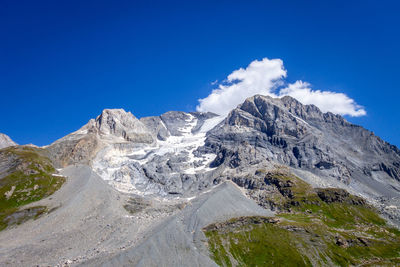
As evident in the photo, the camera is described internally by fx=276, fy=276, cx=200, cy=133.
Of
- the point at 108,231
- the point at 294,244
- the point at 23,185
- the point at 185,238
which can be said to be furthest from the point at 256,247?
the point at 23,185

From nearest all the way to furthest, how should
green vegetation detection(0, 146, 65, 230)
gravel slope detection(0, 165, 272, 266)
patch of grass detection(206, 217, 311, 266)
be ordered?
gravel slope detection(0, 165, 272, 266) < patch of grass detection(206, 217, 311, 266) < green vegetation detection(0, 146, 65, 230)

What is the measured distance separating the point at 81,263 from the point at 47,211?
65.3 meters

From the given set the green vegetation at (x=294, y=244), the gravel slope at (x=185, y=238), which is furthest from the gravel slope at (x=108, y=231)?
the green vegetation at (x=294, y=244)

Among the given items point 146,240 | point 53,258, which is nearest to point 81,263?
point 53,258

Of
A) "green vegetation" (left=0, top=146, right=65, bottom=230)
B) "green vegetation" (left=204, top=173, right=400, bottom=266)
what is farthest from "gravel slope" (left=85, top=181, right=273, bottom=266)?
"green vegetation" (left=0, top=146, right=65, bottom=230)

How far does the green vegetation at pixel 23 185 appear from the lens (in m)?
138

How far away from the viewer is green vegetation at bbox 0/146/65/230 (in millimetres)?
138125

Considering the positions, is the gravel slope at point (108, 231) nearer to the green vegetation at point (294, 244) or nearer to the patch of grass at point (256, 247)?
the patch of grass at point (256, 247)

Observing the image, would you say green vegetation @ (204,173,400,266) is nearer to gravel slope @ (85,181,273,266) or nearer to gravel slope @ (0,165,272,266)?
gravel slope @ (85,181,273,266)

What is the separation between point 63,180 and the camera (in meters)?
180

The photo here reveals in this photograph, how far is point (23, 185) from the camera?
16238 cm

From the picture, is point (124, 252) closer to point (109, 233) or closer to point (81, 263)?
point (81, 263)

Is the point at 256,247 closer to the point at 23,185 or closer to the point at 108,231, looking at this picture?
the point at 108,231

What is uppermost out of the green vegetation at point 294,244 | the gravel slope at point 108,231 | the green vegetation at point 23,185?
the green vegetation at point 23,185
